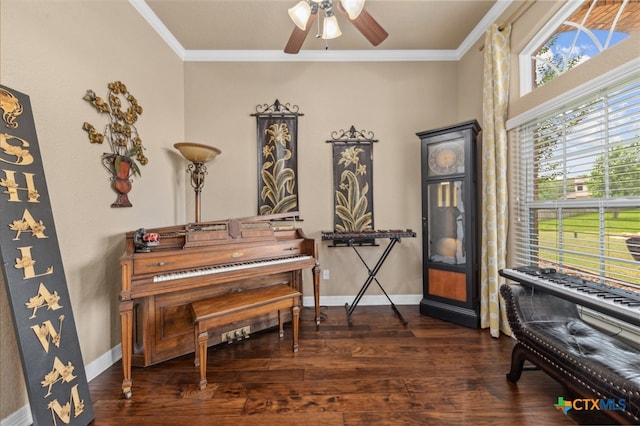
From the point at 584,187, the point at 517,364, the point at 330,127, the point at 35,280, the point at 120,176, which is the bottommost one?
the point at 517,364

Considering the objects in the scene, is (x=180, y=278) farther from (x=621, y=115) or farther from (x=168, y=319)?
(x=621, y=115)

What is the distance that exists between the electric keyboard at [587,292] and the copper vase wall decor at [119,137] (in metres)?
3.22

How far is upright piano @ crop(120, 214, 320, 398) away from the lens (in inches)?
65.4

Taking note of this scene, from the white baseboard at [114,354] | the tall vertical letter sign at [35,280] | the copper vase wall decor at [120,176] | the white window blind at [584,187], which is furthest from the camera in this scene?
the copper vase wall decor at [120,176]

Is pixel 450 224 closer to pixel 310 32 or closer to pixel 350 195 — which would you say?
pixel 350 195

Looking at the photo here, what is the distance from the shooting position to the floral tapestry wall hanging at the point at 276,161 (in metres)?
3.06

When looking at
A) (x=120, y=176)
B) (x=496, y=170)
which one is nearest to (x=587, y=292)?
(x=496, y=170)

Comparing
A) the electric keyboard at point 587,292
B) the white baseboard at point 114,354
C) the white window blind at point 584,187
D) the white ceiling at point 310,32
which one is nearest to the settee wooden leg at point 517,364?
the electric keyboard at point 587,292

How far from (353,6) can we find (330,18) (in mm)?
340

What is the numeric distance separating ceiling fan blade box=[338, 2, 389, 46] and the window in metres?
1.43

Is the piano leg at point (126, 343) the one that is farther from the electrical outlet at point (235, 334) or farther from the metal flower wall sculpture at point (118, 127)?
the metal flower wall sculpture at point (118, 127)

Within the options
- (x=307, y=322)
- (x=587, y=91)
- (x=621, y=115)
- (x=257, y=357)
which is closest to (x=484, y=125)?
(x=587, y=91)

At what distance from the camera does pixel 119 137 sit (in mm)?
2090

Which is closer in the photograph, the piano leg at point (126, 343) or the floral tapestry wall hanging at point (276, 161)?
the piano leg at point (126, 343)
